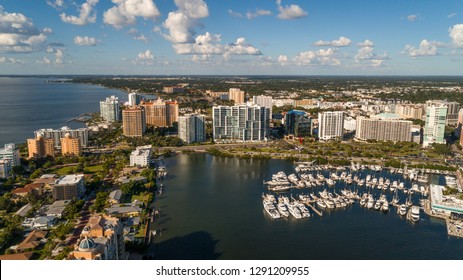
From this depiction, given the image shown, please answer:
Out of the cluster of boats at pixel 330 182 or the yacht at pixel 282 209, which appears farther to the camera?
the cluster of boats at pixel 330 182

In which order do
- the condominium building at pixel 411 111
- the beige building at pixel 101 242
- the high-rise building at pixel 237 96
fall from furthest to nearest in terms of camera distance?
the high-rise building at pixel 237 96
the condominium building at pixel 411 111
the beige building at pixel 101 242

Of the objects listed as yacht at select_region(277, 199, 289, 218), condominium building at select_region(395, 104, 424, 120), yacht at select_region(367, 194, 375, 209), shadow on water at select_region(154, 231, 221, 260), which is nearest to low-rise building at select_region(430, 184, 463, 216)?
yacht at select_region(367, 194, 375, 209)

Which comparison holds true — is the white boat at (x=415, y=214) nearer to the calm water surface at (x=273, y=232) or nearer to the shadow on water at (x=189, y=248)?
the calm water surface at (x=273, y=232)

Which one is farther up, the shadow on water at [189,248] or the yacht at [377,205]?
the yacht at [377,205]

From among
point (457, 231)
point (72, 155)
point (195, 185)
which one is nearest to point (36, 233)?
point (195, 185)

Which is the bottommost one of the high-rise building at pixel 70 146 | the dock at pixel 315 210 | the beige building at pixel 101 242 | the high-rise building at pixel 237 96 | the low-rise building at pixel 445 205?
the dock at pixel 315 210

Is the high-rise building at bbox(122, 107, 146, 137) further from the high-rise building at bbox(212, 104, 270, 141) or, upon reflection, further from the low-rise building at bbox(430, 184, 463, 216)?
the low-rise building at bbox(430, 184, 463, 216)

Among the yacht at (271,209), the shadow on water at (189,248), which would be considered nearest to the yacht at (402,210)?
the yacht at (271,209)
